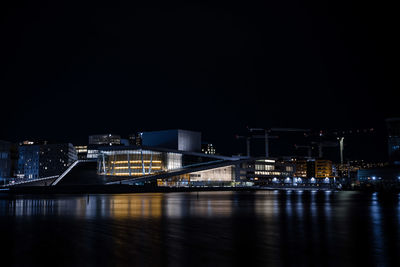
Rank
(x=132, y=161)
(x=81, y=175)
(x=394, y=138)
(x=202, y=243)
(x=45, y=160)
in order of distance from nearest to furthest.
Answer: (x=202, y=243)
(x=81, y=175)
(x=132, y=161)
(x=394, y=138)
(x=45, y=160)

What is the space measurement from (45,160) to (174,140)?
198 ft

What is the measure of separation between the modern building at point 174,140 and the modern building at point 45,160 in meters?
40.5

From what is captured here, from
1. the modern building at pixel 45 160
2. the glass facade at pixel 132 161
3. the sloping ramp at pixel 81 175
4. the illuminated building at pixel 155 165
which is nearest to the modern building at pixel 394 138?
the illuminated building at pixel 155 165

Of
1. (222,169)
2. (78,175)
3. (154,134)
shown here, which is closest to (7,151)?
(78,175)

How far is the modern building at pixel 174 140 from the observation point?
443ft

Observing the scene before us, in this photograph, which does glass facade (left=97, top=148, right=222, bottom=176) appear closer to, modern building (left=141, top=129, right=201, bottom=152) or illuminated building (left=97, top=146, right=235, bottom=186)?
illuminated building (left=97, top=146, right=235, bottom=186)

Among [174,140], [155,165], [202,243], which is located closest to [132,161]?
[155,165]

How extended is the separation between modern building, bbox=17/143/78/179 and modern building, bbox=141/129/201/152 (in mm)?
40512

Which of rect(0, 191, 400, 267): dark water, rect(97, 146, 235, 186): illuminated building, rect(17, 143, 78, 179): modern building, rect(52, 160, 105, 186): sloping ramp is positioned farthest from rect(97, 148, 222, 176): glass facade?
rect(0, 191, 400, 267): dark water

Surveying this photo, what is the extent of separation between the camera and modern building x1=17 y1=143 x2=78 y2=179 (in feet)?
533

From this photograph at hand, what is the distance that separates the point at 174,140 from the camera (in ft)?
443

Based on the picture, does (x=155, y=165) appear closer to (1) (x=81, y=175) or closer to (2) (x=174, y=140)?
(2) (x=174, y=140)

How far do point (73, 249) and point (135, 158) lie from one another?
4121 inches

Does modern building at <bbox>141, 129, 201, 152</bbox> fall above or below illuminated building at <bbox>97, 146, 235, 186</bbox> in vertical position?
above
